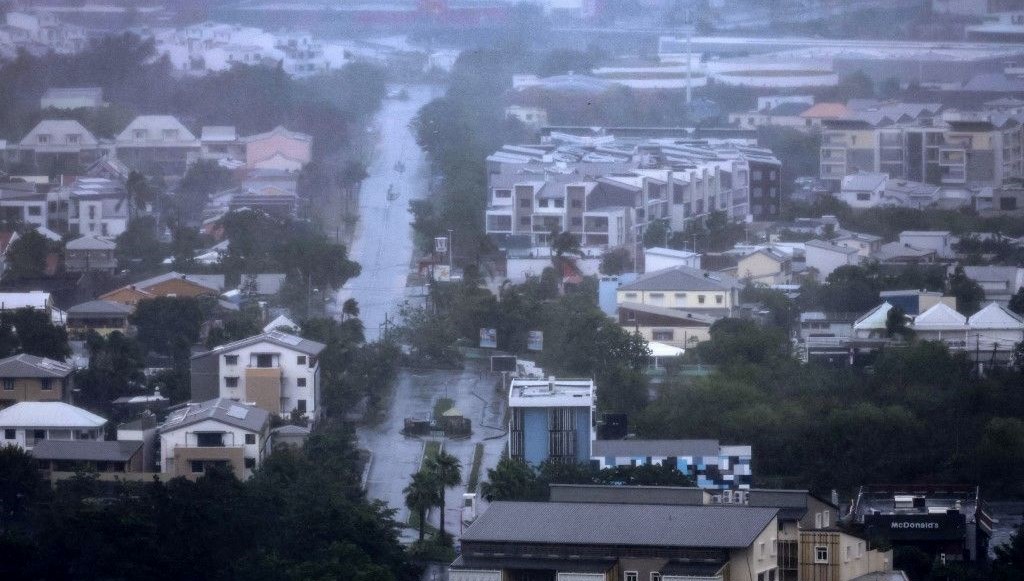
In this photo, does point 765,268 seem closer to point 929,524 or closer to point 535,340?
point 535,340

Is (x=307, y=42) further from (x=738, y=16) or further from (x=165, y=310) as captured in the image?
(x=165, y=310)

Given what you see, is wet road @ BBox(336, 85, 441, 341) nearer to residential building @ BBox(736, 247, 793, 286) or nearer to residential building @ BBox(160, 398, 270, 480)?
residential building @ BBox(736, 247, 793, 286)

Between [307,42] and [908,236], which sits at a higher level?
[307,42]

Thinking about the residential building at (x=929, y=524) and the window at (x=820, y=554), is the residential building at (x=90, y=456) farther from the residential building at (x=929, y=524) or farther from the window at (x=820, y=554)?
the window at (x=820, y=554)

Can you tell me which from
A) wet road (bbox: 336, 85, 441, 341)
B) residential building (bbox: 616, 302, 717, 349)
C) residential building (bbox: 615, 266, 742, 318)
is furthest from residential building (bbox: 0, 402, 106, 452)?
residential building (bbox: 615, 266, 742, 318)

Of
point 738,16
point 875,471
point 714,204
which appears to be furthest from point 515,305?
point 738,16

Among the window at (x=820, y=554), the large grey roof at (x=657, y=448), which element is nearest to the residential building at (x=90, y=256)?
the large grey roof at (x=657, y=448)
